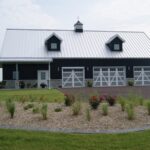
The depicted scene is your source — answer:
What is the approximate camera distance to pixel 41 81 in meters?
34.3

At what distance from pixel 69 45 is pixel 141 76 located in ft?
27.6

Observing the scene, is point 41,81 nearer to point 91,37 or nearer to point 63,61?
point 63,61

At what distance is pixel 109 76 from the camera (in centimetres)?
3638

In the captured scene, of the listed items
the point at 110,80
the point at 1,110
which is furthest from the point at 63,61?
the point at 1,110

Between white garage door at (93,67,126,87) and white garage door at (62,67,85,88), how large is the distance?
4.55 feet

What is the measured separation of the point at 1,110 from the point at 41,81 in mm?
22812

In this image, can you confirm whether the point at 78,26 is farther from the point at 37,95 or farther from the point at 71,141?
the point at 71,141

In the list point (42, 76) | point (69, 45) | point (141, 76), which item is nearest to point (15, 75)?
point (42, 76)

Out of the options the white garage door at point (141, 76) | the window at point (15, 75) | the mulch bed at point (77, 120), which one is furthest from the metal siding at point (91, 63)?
the mulch bed at point (77, 120)

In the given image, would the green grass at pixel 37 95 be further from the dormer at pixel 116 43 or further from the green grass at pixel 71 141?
the dormer at pixel 116 43

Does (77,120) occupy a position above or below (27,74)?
below

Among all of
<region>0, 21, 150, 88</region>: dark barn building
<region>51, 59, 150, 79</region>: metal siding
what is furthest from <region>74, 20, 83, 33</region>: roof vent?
<region>51, 59, 150, 79</region>: metal siding

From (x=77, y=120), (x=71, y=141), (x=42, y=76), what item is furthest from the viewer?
(x=42, y=76)

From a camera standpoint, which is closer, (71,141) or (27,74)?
(71,141)
